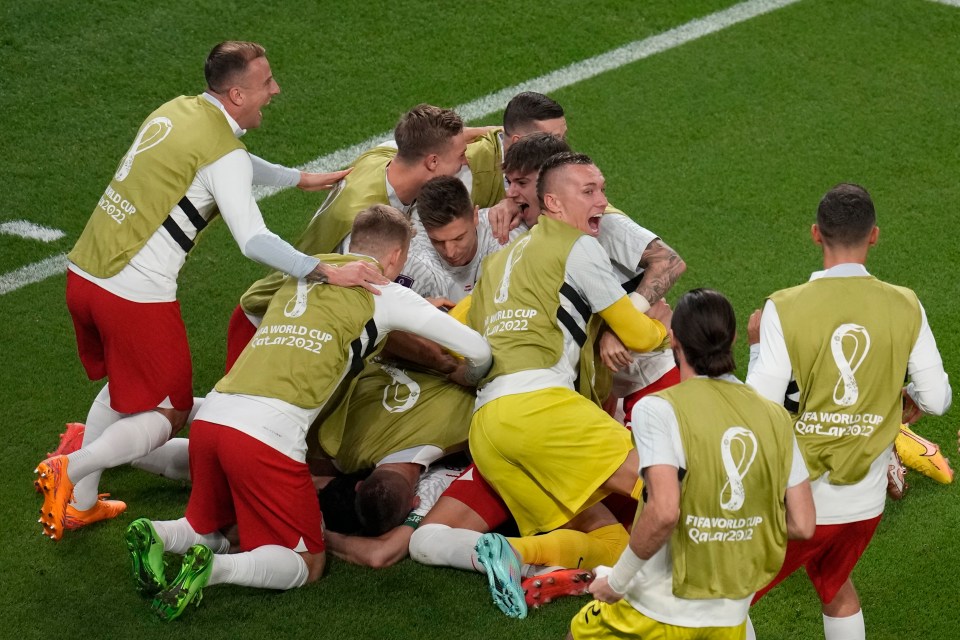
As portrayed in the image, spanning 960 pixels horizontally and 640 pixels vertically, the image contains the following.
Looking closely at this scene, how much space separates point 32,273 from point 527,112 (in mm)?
3124

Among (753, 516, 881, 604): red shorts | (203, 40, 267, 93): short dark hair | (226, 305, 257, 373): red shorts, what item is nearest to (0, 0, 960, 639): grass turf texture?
(753, 516, 881, 604): red shorts

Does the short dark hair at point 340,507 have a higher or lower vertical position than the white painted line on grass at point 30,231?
lower

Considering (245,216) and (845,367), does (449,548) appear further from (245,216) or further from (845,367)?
(845,367)

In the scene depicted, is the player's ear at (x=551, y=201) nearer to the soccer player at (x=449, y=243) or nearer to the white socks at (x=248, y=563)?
the soccer player at (x=449, y=243)

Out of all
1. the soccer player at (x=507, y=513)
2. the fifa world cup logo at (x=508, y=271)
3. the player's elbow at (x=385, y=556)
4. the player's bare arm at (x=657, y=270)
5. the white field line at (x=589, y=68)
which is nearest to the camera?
the soccer player at (x=507, y=513)

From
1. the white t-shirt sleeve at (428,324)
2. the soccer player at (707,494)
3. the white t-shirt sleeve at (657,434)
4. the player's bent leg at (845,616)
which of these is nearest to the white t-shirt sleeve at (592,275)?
the white t-shirt sleeve at (428,324)

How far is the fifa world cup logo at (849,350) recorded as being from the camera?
13.8 ft

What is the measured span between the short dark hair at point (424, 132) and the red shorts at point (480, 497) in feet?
4.99

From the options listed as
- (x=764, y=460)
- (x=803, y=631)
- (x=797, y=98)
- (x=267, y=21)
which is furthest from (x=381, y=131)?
(x=764, y=460)

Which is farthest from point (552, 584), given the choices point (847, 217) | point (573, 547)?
point (847, 217)

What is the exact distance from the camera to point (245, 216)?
5.18 meters

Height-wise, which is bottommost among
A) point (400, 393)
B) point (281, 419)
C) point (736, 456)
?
point (400, 393)

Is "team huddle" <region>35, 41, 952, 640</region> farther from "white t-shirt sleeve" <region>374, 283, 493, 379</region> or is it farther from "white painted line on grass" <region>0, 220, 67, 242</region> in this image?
"white painted line on grass" <region>0, 220, 67, 242</region>

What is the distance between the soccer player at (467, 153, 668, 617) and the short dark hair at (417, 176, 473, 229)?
43cm
